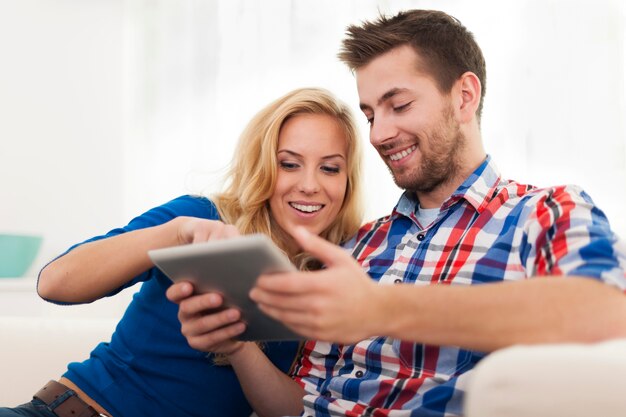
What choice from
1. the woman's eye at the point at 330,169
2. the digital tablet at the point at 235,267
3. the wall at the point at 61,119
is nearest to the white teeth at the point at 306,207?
the woman's eye at the point at 330,169

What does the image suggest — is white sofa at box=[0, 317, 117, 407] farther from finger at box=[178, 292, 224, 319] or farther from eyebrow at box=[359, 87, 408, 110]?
eyebrow at box=[359, 87, 408, 110]

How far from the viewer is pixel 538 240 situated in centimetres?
116

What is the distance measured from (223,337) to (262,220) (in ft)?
2.10

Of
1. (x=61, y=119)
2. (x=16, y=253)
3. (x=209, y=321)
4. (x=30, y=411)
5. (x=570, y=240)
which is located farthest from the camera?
(x=61, y=119)

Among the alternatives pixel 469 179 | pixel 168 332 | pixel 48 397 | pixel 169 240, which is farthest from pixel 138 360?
pixel 469 179

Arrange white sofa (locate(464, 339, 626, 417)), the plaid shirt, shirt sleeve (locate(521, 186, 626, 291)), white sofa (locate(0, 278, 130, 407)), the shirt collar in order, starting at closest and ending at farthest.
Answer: white sofa (locate(464, 339, 626, 417))
shirt sleeve (locate(521, 186, 626, 291))
the plaid shirt
the shirt collar
white sofa (locate(0, 278, 130, 407))

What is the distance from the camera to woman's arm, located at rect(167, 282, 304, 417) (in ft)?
3.70

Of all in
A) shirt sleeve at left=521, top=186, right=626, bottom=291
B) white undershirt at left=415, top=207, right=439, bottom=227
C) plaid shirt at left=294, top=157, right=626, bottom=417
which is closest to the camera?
shirt sleeve at left=521, top=186, right=626, bottom=291

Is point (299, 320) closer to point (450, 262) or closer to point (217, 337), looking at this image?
point (217, 337)

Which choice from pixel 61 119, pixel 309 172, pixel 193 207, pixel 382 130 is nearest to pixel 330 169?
pixel 309 172

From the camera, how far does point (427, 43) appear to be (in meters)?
1.65

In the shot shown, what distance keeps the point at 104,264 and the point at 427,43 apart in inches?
35.7

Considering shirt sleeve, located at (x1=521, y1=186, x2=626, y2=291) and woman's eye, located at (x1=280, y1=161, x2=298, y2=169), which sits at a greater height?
woman's eye, located at (x1=280, y1=161, x2=298, y2=169)

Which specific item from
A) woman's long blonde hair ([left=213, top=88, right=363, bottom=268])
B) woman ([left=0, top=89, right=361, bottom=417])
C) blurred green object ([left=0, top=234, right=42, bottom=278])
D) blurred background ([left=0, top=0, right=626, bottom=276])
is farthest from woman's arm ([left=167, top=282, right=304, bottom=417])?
blurred green object ([left=0, top=234, right=42, bottom=278])
